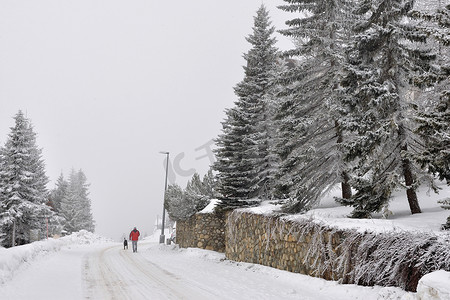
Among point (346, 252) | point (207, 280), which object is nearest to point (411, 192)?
point (346, 252)

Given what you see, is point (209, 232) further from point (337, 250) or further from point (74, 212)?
point (74, 212)

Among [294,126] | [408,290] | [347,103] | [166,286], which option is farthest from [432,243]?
[294,126]

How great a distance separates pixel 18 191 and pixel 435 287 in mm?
29663

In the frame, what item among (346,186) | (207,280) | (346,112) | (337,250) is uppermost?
(346,112)

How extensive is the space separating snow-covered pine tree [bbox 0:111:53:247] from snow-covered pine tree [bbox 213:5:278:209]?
18.0 meters

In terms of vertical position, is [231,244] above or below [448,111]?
below

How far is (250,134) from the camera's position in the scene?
1750 centimetres

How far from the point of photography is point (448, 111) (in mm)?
6762

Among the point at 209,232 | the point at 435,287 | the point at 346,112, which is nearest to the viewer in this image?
the point at 435,287

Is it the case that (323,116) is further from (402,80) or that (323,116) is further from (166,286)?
(166,286)

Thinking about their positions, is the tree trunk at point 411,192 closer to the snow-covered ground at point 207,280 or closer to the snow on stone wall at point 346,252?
the snow-covered ground at point 207,280

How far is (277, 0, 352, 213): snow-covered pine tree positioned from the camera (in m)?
12.0

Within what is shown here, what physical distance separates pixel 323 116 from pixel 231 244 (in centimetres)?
741

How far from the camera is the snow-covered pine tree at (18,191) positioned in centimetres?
2614
